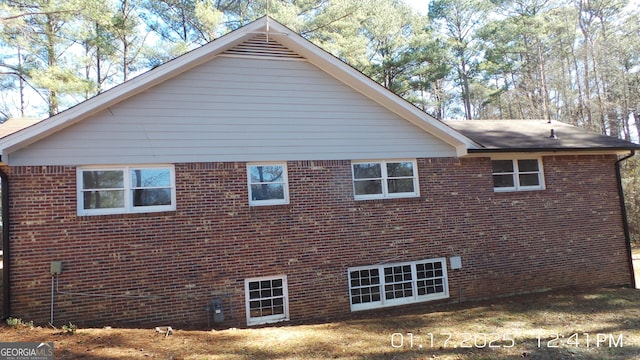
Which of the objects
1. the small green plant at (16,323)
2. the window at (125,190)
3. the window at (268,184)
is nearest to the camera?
the small green plant at (16,323)

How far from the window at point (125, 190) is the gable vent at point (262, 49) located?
10.5 feet

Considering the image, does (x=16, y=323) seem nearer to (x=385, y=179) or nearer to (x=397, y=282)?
(x=397, y=282)

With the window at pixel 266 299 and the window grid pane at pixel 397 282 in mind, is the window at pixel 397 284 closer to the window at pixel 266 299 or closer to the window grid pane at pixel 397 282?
the window grid pane at pixel 397 282

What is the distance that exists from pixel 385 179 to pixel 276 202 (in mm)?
2913

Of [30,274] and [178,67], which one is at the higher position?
[178,67]

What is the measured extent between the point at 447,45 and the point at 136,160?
25526mm

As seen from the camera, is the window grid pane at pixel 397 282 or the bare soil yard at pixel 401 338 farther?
the window grid pane at pixel 397 282

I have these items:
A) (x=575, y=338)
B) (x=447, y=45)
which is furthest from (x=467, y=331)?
(x=447, y=45)

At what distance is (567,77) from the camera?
28984mm

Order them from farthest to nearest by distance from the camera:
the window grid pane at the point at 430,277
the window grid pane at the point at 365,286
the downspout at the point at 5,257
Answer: the window grid pane at the point at 430,277 < the window grid pane at the point at 365,286 < the downspout at the point at 5,257

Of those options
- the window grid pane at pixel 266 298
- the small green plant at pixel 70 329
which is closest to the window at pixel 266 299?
the window grid pane at pixel 266 298

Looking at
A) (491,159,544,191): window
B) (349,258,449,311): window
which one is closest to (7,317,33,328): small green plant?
(349,258,449,311): window

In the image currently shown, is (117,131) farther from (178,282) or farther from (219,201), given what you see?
(178,282)

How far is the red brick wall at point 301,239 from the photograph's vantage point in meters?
7.30
